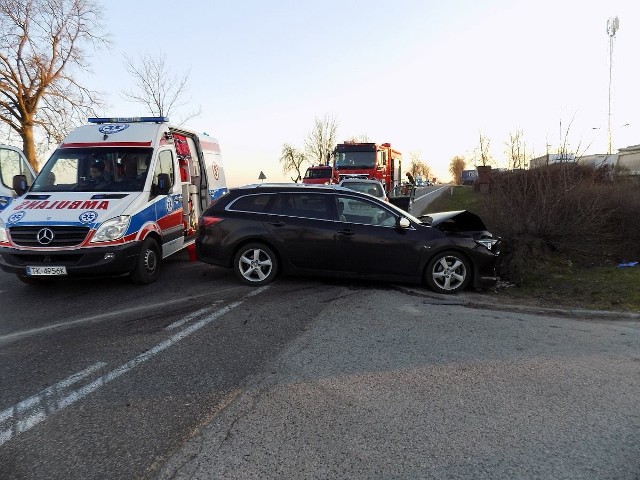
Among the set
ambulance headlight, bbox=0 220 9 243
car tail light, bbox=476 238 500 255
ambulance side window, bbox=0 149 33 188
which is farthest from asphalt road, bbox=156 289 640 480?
ambulance side window, bbox=0 149 33 188

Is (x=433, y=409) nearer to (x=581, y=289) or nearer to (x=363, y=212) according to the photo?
(x=363, y=212)

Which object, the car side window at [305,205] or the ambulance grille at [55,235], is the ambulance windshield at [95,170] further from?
the car side window at [305,205]

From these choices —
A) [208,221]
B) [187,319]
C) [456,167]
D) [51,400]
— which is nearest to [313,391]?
[51,400]

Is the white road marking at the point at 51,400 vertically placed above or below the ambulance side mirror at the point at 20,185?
below

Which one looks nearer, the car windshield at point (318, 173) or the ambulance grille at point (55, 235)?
the ambulance grille at point (55, 235)

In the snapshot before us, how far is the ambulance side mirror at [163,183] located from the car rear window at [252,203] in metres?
1.13

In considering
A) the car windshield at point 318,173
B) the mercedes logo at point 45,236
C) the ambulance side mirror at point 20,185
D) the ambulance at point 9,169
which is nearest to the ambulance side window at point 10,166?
the ambulance at point 9,169

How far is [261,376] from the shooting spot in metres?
4.15

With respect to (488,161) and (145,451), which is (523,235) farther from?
(488,161)

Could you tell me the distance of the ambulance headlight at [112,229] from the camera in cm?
673

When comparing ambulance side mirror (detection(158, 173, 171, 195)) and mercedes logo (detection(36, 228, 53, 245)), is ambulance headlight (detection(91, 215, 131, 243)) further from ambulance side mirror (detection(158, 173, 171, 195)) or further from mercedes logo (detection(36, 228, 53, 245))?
ambulance side mirror (detection(158, 173, 171, 195))

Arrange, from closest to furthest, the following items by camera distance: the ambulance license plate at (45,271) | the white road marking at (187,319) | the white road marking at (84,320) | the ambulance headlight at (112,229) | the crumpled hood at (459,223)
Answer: the white road marking at (84,320), the white road marking at (187,319), the ambulance license plate at (45,271), the ambulance headlight at (112,229), the crumpled hood at (459,223)

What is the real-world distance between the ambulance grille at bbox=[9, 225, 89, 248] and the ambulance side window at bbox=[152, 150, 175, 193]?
158 centimetres

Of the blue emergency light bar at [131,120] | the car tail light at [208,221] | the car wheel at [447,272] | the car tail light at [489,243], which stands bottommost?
the car wheel at [447,272]
